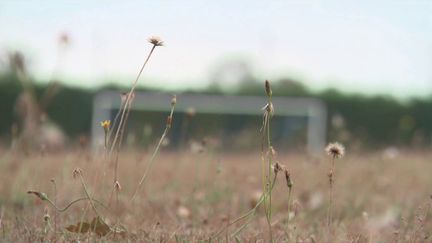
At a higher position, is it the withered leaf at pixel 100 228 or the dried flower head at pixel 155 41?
the dried flower head at pixel 155 41

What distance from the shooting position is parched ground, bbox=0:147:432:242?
2205mm

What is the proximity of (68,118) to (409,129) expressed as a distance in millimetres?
8480

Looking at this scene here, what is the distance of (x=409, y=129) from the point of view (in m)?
16.8

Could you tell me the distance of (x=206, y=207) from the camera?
3.41 meters

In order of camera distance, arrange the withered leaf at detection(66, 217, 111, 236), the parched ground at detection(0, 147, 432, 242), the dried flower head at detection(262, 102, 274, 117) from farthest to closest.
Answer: the parched ground at detection(0, 147, 432, 242), the withered leaf at detection(66, 217, 111, 236), the dried flower head at detection(262, 102, 274, 117)

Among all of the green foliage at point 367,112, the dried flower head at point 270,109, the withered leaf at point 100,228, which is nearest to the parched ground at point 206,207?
the withered leaf at point 100,228

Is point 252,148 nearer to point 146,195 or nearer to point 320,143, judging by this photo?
point 320,143

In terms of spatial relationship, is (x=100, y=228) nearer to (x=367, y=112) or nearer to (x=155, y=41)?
(x=155, y=41)

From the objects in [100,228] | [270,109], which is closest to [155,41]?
[270,109]

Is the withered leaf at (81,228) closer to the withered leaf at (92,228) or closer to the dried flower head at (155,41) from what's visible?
the withered leaf at (92,228)

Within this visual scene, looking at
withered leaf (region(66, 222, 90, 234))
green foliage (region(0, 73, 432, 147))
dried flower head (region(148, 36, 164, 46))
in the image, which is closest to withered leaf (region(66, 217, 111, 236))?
withered leaf (region(66, 222, 90, 234))

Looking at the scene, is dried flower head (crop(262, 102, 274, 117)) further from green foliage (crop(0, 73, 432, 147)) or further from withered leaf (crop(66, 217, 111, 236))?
green foliage (crop(0, 73, 432, 147))

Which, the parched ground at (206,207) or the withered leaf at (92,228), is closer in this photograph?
the withered leaf at (92,228)

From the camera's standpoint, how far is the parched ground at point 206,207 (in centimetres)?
221
